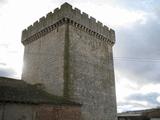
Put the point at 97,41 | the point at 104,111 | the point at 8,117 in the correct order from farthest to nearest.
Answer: the point at 97,41
the point at 104,111
the point at 8,117

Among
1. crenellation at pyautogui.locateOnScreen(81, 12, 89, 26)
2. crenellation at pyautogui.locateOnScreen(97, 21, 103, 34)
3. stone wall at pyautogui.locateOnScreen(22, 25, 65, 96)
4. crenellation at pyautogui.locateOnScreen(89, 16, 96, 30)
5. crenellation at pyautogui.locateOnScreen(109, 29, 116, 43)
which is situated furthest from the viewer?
crenellation at pyautogui.locateOnScreen(109, 29, 116, 43)

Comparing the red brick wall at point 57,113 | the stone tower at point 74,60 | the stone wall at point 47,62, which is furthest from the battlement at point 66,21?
the red brick wall at point 57,113

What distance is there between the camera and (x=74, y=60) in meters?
19.7

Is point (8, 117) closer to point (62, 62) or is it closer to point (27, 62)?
point (62, 62)

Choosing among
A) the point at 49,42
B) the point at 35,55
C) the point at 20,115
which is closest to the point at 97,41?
the point at 49,42

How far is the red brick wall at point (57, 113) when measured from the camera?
627 inches

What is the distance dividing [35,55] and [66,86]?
6.71m

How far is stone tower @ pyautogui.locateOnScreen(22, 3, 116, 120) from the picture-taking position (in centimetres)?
1925

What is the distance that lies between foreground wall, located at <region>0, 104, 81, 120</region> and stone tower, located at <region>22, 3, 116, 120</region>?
1.52m

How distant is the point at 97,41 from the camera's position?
2320 cm

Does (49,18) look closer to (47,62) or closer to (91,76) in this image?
(47,62)

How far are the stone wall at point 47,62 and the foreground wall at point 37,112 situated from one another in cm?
199

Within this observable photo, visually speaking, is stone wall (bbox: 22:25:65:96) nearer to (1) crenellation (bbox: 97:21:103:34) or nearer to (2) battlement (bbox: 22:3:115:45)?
(2) battlement (bbox: 22:3:115:45)

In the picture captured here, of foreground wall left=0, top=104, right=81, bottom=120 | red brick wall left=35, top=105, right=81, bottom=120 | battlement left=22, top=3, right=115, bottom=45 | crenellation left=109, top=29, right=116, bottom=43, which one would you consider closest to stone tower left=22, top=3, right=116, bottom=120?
battlement left=22, top=3, right=115, bottom=45
